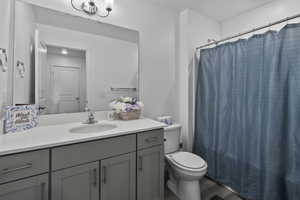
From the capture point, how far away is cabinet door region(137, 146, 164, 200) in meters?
1.25

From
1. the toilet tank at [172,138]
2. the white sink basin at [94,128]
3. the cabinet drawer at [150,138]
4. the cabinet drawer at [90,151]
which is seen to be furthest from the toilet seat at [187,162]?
the white sink basin at [94,128]

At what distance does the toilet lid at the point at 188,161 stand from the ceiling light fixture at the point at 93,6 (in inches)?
68.5

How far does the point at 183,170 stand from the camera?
1.40m

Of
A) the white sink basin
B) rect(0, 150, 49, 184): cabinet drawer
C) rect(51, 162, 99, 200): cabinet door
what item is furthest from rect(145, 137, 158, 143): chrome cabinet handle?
rect(0, 150, 49, 184): cabinet drawer

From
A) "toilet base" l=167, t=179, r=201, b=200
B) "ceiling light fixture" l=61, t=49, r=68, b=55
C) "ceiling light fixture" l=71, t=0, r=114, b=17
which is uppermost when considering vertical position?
"ceiling light fixture" l=71, t=0, r=114, b=17

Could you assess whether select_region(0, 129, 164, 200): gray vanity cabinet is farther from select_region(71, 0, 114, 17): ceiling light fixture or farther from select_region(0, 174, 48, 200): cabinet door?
select_region(71, 0, 114, 17): ceiling light fixture

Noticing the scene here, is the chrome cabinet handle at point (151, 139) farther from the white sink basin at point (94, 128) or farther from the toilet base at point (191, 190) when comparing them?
the toilet base at point (191, 190)

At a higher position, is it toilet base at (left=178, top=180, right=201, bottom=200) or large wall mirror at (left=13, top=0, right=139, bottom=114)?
large wall mirror at (left=13, top=0, right=139, bottom=114)

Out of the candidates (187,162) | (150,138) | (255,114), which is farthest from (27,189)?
(255,114)

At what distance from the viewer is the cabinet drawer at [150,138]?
1245 mm

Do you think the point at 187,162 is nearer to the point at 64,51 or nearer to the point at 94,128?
the point at 94,128

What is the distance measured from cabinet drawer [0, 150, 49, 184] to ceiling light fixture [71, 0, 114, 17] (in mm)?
1377

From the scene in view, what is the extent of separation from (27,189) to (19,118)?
1.85ft

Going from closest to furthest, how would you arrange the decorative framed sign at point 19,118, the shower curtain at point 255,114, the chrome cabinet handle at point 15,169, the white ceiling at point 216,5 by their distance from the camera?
the chrome cabinet handle at point 15,169 → the decorative framed sign at point 19,118 → the shower curtain at point 255,114 → the white ceiling at point 216,5
